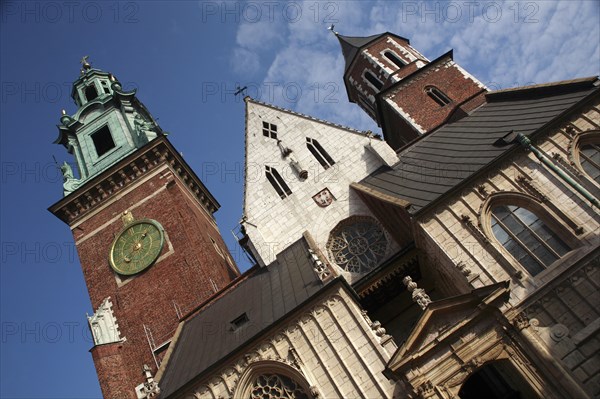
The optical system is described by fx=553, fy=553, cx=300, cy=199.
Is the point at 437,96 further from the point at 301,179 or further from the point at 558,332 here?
the point at 558,332

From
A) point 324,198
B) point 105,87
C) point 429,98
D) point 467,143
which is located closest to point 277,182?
point 324,198

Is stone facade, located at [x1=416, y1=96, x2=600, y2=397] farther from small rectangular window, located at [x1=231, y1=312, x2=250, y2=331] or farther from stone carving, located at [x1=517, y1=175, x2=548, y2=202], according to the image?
small rectangular window, located at [x1=231, y1=312, x2=250, y2=331]

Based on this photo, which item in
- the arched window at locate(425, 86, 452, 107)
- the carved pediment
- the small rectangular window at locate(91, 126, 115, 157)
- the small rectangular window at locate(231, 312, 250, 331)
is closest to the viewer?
the carved pediment

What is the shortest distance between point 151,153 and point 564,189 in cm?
2370

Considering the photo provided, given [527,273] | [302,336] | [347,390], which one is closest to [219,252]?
[302,336]

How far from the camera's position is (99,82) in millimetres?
42250

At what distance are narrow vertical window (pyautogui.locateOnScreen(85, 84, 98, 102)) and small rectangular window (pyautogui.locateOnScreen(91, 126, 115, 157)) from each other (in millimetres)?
4931

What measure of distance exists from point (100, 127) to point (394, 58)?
21.3 metres

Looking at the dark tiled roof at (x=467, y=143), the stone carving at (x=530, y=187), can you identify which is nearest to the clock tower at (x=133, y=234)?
the dark tiled roof at (x=467, y=143)

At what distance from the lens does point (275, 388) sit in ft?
58.9

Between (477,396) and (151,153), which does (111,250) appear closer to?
(151,153)

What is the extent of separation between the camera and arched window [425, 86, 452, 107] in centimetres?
3375

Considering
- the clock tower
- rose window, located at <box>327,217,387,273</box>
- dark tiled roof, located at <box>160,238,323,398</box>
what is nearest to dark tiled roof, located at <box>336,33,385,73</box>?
the clock tower

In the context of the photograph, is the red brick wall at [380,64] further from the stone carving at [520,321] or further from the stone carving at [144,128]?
the stone carving at [520,321]
